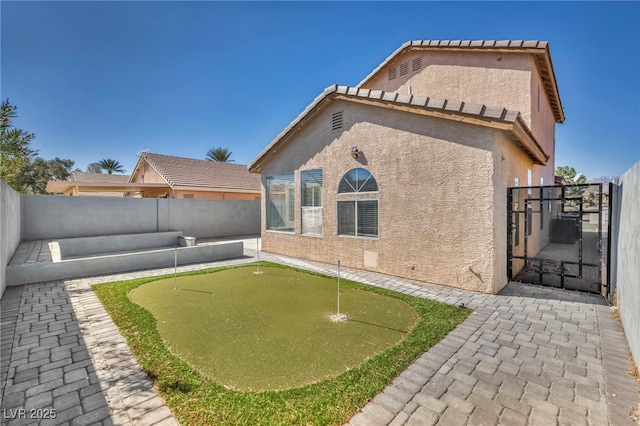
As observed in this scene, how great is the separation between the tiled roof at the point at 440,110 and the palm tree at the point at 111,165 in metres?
50.7

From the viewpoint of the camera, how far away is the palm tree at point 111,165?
4844 cm

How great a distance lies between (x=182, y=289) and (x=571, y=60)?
2003 centimetres

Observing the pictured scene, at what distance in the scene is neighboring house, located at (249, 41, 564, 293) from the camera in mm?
7668

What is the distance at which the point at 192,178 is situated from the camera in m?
23.7

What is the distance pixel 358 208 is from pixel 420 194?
245 centimetres

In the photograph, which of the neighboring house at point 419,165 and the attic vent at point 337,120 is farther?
the attic vent at point 337,120

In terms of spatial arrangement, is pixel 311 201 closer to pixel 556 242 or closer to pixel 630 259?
pixel 630 259

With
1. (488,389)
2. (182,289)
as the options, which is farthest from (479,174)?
(182,289)

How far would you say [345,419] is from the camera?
307cm

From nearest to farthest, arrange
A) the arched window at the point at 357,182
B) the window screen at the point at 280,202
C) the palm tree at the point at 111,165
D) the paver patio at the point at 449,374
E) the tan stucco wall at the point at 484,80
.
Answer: the paver patio at the point at 449,374 → the arched window at the point at 357,182 → the tan stucco wall at the point at 484,80 → the window screen at the point at 280,202 → the palm tree at the point at 111,165

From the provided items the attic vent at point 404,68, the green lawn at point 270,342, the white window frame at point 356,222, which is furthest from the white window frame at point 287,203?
the attic vent at point 404,68

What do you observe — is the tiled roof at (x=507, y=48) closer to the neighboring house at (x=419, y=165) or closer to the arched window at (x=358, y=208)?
the neighboring house at (x=419, y=165)

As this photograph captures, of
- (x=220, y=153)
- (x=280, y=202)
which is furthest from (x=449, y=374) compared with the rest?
(x=220, y=153)

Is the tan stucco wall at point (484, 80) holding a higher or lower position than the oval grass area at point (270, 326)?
higher
